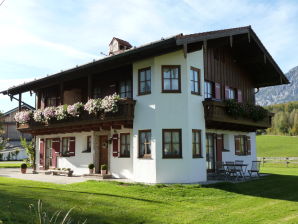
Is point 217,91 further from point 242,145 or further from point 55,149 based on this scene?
point 55,149

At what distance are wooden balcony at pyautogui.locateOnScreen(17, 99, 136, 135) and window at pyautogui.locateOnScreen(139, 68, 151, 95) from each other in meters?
0.72

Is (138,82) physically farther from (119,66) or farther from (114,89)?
(114,89)

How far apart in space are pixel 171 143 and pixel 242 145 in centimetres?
737

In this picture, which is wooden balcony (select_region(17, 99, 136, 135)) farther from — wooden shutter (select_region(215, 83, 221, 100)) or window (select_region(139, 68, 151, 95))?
wooden shutter (select_region(215, 83, 221, 100))

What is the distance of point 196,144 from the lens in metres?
15.7

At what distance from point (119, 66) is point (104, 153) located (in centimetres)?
523

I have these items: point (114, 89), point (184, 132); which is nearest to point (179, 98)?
point (184, 132)

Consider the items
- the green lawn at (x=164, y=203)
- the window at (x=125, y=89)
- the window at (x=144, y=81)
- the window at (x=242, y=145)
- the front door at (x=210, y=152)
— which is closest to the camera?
the green lawn at (x=164, y=203)

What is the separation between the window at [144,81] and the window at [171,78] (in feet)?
2.38

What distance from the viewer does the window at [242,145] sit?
2020cm

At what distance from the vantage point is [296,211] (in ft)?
33.0

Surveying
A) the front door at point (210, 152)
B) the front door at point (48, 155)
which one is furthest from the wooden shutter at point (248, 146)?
the front door at point (48, 155)

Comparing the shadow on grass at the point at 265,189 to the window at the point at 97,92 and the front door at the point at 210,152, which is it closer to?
the front door at the point at 210,152

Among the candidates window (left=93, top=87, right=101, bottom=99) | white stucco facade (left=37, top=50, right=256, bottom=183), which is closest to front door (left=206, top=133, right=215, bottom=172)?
white stucco facade (left=37, top=50, right=256, bottom=183)
